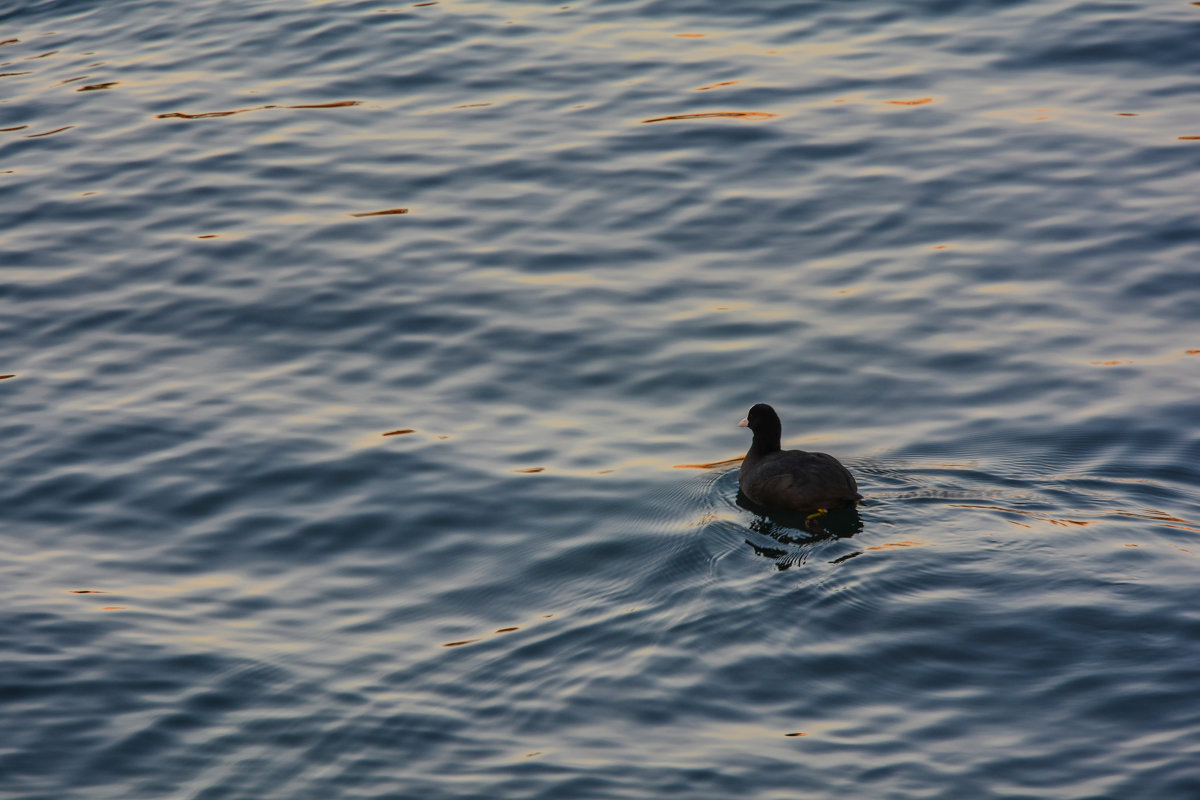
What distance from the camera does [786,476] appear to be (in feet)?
31.2

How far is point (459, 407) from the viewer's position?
11039 millimetres

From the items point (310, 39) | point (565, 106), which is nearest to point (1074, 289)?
point (565, 106)

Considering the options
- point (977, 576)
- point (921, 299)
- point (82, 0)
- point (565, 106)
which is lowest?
point (977, 576)

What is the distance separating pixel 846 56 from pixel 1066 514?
9.71 metres

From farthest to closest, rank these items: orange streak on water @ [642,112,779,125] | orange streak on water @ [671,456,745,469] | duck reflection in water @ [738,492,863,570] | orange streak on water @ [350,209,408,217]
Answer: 1. orange streak on water @ [642,112,779,125]
2. orange streak on water @ [350,209,408,217]
3. orange streak on water @ [671,456,745,469]
4. duck reflection in water @ [738,492,863,570]

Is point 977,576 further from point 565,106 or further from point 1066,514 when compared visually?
point 565,106

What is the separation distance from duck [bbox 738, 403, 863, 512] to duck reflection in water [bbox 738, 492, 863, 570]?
0.19 ft

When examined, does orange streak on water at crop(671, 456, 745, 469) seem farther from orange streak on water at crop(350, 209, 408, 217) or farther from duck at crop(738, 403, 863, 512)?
orange streak on water at crop(350, 209, 408, 217)

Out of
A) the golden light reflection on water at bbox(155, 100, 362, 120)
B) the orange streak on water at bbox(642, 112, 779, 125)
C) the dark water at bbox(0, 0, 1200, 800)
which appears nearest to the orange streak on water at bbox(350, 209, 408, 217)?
the dark water at bbox(0, 0, 1200, 800)

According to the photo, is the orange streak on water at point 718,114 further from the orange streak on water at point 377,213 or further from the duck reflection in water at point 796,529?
the duck reflection in water at point 796,529

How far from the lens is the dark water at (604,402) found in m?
7.29

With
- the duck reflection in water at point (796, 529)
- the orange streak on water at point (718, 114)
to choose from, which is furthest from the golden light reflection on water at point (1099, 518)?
the orange streak on water at point (718, 114)

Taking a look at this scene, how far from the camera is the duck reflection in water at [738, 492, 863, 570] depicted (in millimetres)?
9008

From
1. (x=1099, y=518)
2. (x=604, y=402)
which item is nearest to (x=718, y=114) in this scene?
(x=604, y=402)
